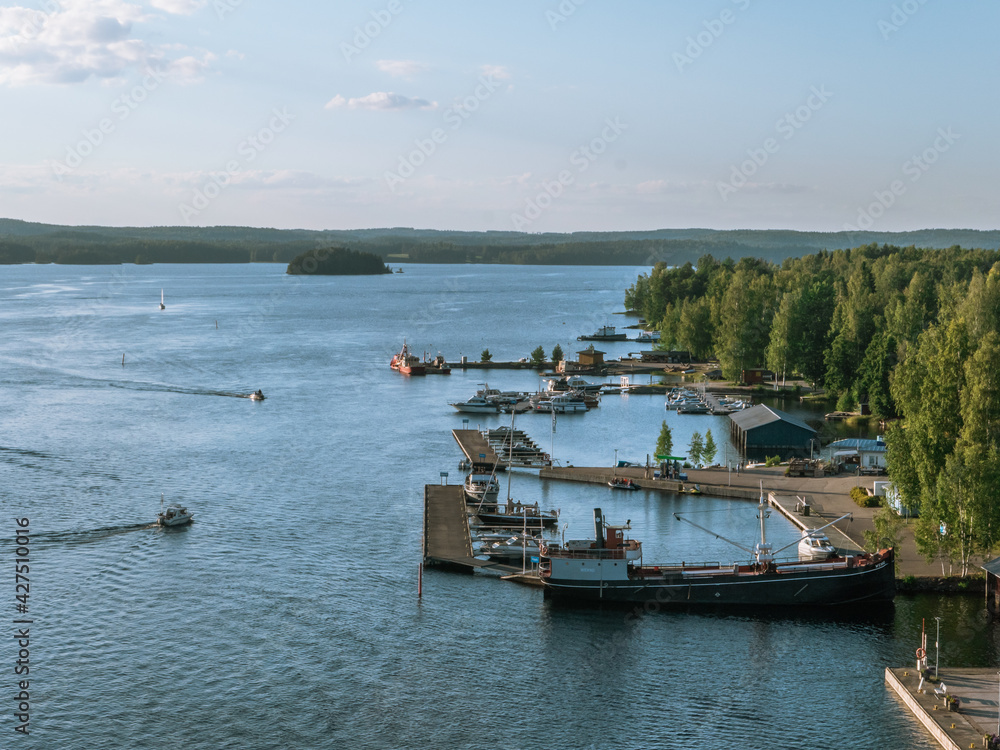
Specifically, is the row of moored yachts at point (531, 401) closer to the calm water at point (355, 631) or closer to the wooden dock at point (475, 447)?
the wooden dock at point (475, 447)

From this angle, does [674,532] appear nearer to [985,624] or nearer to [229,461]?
[985,624]

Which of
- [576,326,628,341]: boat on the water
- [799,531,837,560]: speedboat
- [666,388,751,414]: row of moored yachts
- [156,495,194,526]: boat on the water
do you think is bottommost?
[156,495,194,526]: boat on the water

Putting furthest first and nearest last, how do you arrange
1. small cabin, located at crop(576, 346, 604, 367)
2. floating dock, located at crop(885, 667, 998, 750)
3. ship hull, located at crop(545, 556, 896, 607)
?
small cabin, located at crop(576, 346, 604, 367)
ship hull, located at crop(545, 556, 896, 607)
floating dock, located at crop(885, 667, 998, 750)

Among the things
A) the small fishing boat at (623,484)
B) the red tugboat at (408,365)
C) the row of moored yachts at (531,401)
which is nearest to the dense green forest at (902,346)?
the small fishing boat at (623,484)

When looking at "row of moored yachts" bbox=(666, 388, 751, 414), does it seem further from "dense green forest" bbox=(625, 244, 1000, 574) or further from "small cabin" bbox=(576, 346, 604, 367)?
"small cabin" bbox=(576, 346, 604, 367)

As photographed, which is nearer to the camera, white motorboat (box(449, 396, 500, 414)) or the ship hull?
the ship hull

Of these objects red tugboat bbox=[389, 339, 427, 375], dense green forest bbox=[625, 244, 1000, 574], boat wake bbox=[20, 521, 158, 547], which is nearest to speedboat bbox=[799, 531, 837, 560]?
dense green forest bbox=[625, 244, 1000, 574]

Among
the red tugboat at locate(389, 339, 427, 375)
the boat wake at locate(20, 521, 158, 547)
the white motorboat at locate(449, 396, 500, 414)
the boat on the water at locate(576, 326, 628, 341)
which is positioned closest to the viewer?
the boat wake at locate(20, 521, 158, 547)
